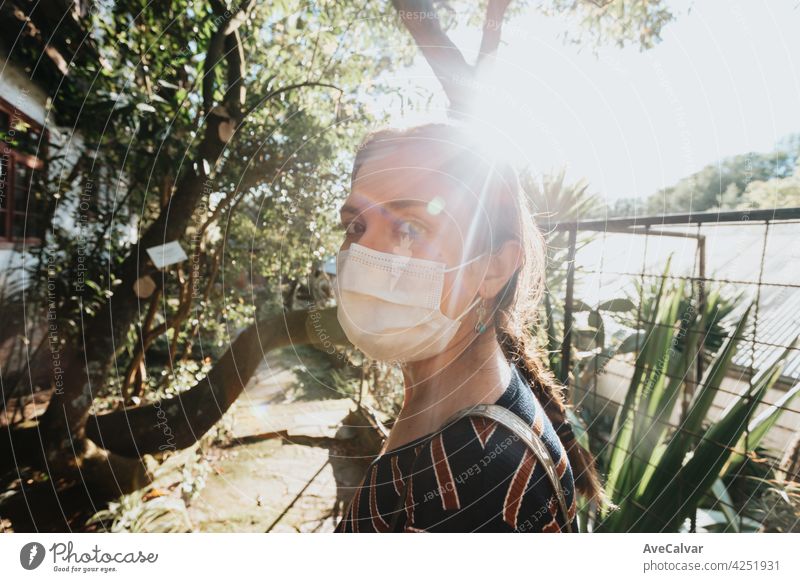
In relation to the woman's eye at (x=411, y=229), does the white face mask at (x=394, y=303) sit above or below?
below

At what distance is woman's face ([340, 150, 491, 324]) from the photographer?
746 mm

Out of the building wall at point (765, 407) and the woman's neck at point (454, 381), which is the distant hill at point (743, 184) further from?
the woman's neck at point (454, 381)

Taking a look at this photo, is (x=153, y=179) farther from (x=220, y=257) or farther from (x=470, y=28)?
(x=470, y=28)

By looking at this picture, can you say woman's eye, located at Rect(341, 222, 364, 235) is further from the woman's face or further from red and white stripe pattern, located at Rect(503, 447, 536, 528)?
red and white stripe pattern, located at Rect(503, 447, 536, 528)

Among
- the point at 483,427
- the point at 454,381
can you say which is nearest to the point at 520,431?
the point at 483,427

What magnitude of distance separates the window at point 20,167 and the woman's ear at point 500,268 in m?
1.13

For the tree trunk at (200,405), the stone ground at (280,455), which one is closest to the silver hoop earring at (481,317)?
the tree trunk at (200,405)

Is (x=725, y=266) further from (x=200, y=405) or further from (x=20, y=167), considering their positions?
(x=20, y=167)

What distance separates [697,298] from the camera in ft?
3.92

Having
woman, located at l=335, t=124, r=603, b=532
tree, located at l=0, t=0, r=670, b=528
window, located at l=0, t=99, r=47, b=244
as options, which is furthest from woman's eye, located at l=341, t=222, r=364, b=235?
window, located at l=0, t=99, r=47, b=244

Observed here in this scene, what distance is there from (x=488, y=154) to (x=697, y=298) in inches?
33.9

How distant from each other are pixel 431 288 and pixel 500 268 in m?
0.14

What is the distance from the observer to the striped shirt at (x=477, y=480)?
1.88 feet

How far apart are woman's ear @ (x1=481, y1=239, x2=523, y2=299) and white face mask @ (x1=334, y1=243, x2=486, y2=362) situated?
0.04m
